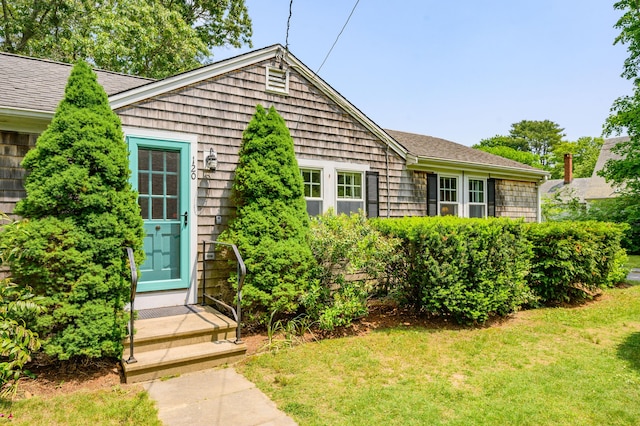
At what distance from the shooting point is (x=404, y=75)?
359 inches

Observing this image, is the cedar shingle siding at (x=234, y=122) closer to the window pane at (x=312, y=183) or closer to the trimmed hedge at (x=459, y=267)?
the window pane at (x=312, y=183)

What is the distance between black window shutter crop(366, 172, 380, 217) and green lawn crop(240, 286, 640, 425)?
9.38 feet

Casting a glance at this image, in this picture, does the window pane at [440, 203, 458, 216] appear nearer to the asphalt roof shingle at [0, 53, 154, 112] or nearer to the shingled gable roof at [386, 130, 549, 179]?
the shingled gable roof at [386, 130, 549, 179]

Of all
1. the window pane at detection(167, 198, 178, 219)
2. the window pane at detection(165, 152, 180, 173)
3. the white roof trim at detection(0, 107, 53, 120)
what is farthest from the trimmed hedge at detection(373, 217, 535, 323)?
the white roof trim at detection(0, 107, 53, 120)

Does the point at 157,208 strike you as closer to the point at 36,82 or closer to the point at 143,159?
the point at 143,159

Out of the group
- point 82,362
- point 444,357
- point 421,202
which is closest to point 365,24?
point 421,202

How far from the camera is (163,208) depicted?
538 centimetres

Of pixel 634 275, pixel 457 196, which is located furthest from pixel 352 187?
pixel 634 275

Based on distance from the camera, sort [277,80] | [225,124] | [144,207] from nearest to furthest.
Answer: [144,207]
[225,124]
[277,80]

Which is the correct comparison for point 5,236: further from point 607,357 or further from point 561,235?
point 561,235

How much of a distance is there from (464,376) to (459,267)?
6.11ft

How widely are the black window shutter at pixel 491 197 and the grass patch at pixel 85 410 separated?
8.96 m

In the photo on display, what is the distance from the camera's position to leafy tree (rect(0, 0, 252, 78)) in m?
13.7

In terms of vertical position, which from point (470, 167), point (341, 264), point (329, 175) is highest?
point (470, 167)
